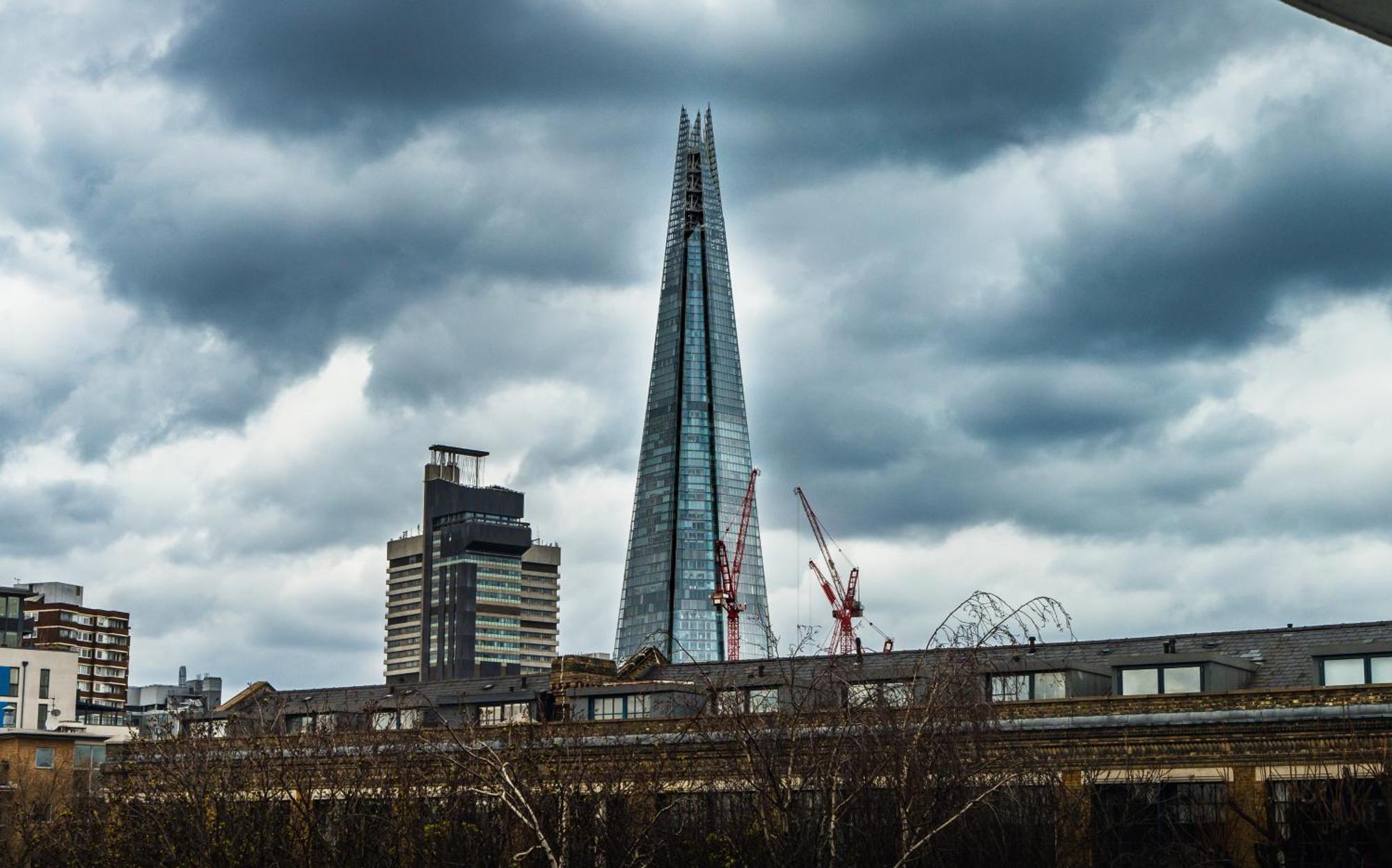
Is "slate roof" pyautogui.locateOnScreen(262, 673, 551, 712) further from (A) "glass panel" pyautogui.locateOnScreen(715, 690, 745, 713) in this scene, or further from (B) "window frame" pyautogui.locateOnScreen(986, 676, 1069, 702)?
(B) "window frame" pyautogui.locateOnScreen(986, 676, 1069, 702)

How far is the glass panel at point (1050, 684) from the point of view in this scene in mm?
52938

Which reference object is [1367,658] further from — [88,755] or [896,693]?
[88,755]

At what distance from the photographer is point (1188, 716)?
153 ft

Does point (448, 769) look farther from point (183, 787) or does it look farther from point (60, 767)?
point (60, 767)

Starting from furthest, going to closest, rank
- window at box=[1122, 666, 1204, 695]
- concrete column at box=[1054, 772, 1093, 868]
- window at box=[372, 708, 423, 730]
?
window at box=[372, 708, 423, 730]
window at box=[1122, 666, 1204, 695]
concrete column at box=[1054, 772, 1093, 868]

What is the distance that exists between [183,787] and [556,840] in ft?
60.0

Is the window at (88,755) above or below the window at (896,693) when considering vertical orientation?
below

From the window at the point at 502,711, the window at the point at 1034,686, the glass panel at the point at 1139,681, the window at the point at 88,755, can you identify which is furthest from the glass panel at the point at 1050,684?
the window at the point at 88,755

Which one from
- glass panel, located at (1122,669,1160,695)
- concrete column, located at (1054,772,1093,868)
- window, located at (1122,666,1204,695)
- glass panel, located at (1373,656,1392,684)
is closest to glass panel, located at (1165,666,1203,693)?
window, located at (1122,666,1204,695)

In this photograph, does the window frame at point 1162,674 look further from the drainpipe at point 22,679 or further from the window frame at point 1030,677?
the drainpipe at point 22,679

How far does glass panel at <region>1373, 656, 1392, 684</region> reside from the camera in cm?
4844

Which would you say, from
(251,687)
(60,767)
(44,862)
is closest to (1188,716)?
(44,862)

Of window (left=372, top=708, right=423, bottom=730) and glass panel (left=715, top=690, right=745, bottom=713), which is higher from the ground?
glass panel (left=715, top=690, right=745, bottom=713)

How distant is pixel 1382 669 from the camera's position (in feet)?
159
